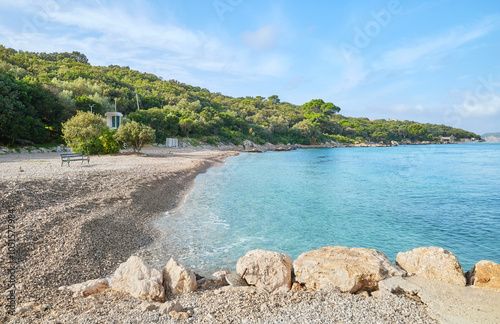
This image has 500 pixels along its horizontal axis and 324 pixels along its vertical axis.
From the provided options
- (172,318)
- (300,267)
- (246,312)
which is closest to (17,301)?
(172,318)

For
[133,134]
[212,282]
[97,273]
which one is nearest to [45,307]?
[97,273]

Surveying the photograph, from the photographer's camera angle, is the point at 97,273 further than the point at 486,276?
Yes

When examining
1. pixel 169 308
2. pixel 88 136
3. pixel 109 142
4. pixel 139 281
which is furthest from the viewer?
pixel 109 142

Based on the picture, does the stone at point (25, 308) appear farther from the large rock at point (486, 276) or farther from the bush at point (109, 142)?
the bush at point (109, 142)

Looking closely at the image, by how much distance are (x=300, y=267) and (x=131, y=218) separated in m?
6.57

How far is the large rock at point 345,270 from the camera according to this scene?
5.42 meters

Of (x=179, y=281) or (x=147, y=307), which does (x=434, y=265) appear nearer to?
(x=179, y=281)

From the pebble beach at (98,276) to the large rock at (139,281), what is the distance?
157mm

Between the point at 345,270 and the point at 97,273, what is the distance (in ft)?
17.0

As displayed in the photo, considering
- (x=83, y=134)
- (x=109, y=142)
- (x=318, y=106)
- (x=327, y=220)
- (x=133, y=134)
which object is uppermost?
(x=318, y=106)

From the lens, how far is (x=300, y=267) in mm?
5840

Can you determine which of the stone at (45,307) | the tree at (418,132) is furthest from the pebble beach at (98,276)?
the tree at (418,132)

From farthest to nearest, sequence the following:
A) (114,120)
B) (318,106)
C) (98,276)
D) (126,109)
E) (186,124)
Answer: (318,106) < (126,109) < (186,124) < (114,120) < (98,276)

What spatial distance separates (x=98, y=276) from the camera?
19.7 ft
